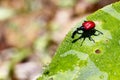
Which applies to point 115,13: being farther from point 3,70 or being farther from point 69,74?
point 3,70

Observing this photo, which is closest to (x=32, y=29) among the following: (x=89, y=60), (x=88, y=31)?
(x=88, y=31)

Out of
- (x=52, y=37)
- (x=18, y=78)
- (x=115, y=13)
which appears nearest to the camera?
(x=115, y=13)

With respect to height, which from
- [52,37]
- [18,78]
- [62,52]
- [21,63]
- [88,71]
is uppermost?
[52,37]

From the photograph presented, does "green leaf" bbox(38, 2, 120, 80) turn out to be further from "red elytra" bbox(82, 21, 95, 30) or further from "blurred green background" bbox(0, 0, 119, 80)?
"blurred green background" bbox(0, 0, 119, 80)

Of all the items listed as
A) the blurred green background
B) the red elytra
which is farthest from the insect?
the blurred green background

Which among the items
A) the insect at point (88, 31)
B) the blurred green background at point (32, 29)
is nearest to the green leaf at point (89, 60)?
the insect at point (88, 31)

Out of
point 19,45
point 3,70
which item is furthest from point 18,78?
point 19,45

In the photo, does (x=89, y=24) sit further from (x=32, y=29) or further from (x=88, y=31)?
(x=32, y=29)

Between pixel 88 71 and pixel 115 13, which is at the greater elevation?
pixel 115 13
